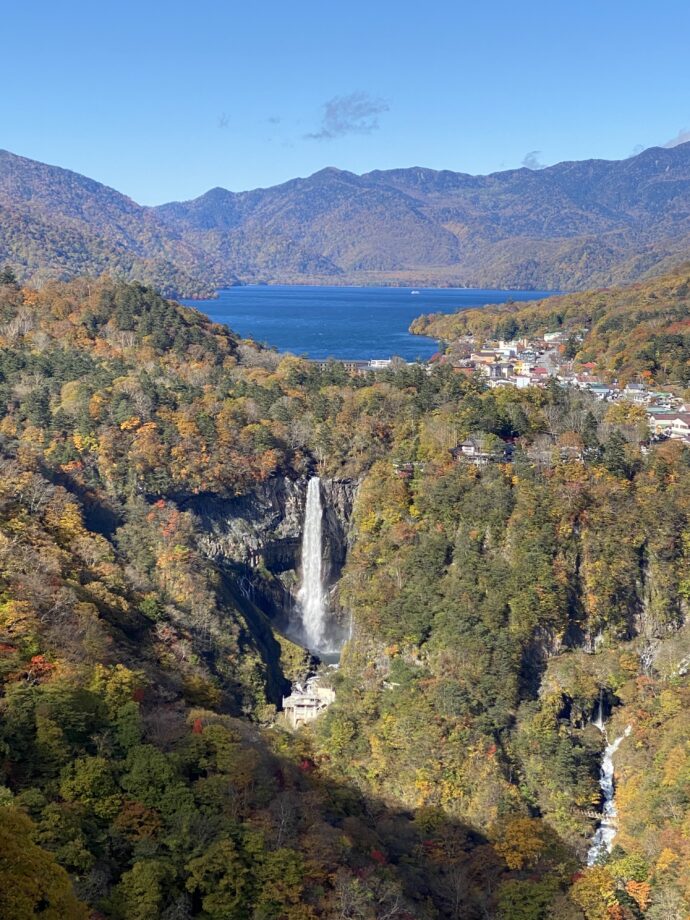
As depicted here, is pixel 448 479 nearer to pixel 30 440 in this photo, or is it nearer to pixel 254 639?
pixel 254 639

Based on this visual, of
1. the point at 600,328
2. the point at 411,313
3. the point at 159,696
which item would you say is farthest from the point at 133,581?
the point at 411,313

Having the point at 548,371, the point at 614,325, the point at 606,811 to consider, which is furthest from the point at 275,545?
the point at 614,325

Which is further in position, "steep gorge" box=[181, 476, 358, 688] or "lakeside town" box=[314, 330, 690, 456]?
"lakeside town" box=[314, 330, 690, 456]

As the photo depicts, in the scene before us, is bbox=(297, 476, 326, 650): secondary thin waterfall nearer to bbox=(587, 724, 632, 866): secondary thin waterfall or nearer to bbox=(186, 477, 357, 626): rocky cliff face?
bbox=(186, 477, 357, 626): rocky cliff face

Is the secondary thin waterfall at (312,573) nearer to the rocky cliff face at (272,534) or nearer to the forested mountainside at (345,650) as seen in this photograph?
the rocky cliff face at (272,534)

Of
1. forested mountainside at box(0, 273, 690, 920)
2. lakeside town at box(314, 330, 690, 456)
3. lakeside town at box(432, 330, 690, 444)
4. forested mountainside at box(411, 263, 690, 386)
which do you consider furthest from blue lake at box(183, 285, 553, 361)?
forested mountainside at box(0, 273, 690, 920)

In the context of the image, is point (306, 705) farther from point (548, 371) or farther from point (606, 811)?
point (548, 371)
